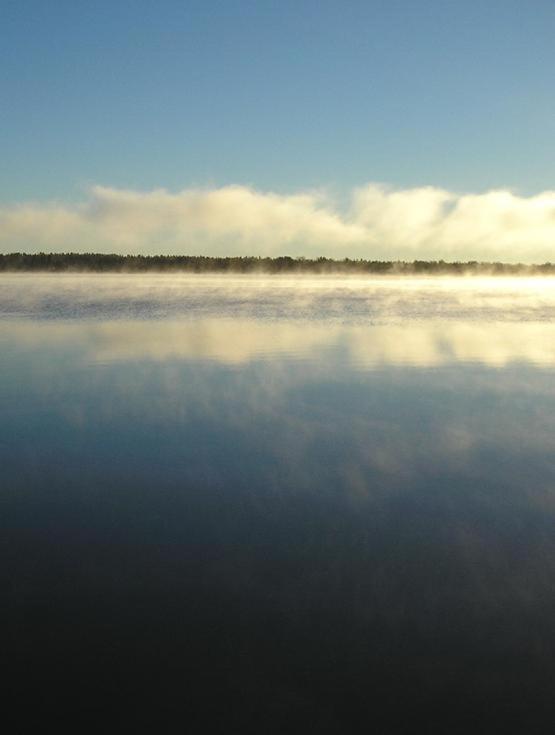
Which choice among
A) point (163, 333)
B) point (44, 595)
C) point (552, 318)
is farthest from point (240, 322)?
point (44, 595)

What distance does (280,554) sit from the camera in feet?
19.7

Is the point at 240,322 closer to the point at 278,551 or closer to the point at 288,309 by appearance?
the point at 288,309

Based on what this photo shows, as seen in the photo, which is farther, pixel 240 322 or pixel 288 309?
pixel 288 309

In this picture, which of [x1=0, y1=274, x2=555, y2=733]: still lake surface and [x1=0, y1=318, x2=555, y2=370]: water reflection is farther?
[x1=0, y1=318, x2=555, y2=370]: water reflection

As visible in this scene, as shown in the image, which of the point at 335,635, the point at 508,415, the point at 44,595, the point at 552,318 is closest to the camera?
the point at 335,635

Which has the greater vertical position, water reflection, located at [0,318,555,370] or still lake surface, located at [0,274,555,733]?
still lake surface, located at [0,274,555,733]

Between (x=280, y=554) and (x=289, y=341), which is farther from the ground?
(x=280, y=554)

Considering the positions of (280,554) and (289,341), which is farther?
(289,341)

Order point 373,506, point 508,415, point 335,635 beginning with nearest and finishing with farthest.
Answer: point 335,635
point 373,506
point 508,415

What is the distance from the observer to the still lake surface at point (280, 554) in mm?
4117

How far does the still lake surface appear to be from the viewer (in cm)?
412

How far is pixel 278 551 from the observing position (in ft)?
19.9

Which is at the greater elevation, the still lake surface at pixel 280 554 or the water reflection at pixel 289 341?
the still lake surface at pixel 280 554

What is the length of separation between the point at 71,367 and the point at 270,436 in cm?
817
